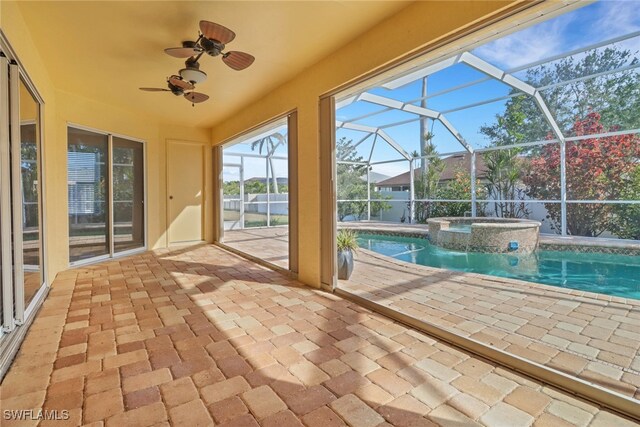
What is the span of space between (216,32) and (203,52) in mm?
677

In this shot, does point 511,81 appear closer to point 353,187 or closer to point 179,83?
point 179,83

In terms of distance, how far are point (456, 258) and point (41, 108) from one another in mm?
7072

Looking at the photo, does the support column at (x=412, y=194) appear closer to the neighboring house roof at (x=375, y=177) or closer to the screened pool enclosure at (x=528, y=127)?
the screened pool enclosure at (x=528, y=127)

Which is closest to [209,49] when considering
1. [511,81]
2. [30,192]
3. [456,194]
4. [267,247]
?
[30,192]

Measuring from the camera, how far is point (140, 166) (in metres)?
5.89

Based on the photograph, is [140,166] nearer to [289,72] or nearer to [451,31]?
[289,72]

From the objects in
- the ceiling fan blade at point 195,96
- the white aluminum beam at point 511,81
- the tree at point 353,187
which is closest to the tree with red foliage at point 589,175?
the white aluminum beam at point 511,81

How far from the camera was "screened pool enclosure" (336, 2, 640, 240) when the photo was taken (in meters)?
5.73

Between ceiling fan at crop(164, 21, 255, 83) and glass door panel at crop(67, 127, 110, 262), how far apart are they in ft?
9.06

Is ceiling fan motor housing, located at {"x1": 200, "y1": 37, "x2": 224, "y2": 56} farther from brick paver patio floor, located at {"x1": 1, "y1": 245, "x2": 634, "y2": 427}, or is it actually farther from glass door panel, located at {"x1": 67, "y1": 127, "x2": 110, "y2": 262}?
glass door panel, located at {"x1": 67, "y1": 127, "x2": 110, "y2": 262}

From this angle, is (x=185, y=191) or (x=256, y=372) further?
(x=185, y=191)

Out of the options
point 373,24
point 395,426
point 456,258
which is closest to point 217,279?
point 395,426

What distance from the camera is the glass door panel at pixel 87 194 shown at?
4.73 metres

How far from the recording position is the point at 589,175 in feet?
24.3
